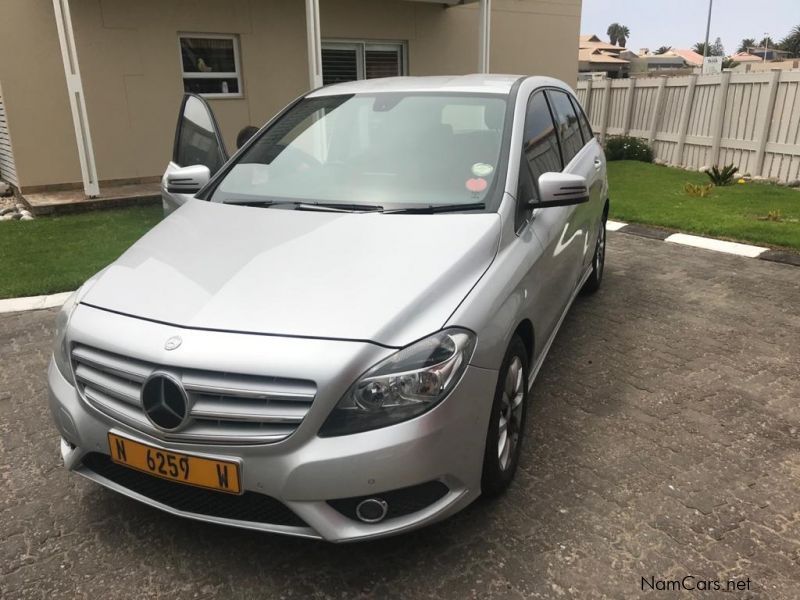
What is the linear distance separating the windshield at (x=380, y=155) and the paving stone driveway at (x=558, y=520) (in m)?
1.35

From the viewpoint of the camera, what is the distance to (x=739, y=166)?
1143 centimetres

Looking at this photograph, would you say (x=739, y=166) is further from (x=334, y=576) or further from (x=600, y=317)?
(x=334, y=576)

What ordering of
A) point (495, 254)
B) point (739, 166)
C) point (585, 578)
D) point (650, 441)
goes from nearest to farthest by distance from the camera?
point (585, 578) < point (495, 254) < point (650, 441) < point (739, 166)

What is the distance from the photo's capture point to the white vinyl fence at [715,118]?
10477mm

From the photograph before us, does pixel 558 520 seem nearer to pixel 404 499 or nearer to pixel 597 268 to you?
pixel 404 499

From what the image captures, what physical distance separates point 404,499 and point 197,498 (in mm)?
725

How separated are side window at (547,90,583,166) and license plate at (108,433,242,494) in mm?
2906

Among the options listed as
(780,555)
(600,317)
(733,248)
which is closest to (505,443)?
(780,555)

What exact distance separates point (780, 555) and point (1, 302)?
18.3 ft

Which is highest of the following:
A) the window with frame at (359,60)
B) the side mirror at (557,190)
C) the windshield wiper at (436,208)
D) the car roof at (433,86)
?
the window with frame at (359,60)

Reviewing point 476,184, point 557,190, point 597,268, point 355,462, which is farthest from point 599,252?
point 355,462

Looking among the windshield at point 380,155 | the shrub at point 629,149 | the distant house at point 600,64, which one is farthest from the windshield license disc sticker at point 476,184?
the distant house at point 600,64

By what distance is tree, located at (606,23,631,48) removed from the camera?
122 metres

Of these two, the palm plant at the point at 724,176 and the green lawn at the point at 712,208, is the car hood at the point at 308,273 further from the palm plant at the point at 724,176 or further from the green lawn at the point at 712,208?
the palm plant at the point at 724,176
